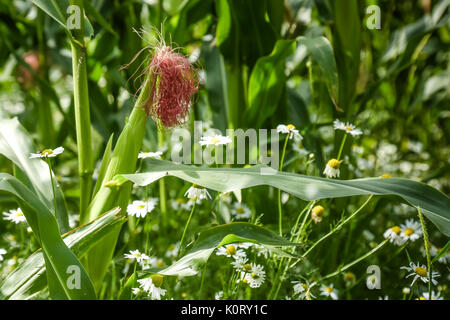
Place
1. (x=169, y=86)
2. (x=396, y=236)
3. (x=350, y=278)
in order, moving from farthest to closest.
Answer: (x=350, y=278) < (x=396, y=236) < (x=169, y=86)

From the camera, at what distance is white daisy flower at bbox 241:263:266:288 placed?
0.94m

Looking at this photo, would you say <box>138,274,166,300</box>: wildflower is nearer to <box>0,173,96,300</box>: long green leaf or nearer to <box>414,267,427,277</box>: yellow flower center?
<box>0,173,96,300</box>: long green leaf

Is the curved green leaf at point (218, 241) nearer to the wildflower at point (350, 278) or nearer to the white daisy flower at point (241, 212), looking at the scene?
the white daisy flower at point (241, 212)

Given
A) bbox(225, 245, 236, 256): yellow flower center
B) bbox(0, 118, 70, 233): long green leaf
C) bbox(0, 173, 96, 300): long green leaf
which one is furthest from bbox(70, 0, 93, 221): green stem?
bbox(225, 245, 236, 256): yellow flower center

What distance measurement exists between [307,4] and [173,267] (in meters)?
1.13

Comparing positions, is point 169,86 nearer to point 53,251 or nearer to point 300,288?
point 53,251

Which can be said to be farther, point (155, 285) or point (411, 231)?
point (411, 231)

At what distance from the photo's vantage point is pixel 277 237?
85cm

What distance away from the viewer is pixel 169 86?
94cm

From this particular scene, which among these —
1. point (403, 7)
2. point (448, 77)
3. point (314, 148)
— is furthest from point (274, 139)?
point (403, 7)

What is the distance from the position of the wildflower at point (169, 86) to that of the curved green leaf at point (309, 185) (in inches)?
5.0

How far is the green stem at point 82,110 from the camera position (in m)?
0.90

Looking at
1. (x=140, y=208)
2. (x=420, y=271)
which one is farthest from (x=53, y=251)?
(x=420, y=271)

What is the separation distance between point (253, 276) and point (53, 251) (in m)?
0.42
